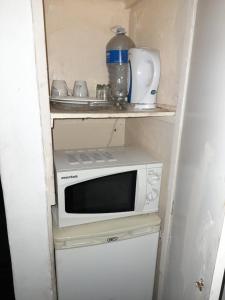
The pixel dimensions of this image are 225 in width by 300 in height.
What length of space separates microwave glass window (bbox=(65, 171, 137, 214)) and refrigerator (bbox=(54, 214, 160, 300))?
0.26 ft

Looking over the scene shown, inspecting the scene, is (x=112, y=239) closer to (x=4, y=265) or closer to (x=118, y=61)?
(x=4, y=265)

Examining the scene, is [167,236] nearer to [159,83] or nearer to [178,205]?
[178,205]

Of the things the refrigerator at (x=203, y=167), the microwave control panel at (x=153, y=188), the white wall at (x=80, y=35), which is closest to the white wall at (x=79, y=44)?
the white wall at (x=80, y=35)

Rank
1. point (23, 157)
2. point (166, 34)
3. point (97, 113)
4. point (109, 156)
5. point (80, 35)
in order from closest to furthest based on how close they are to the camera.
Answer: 1. point (23, 157)
2. point (97, 113)
3. point (166, 34)
4. point (109, 156)
5. point (80, 35)

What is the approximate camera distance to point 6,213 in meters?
0.74

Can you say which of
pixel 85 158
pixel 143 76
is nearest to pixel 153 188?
pixel 85 158

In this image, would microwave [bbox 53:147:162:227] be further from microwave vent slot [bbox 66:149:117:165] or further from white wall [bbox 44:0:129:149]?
white wall [bbox 44:0:129:149]

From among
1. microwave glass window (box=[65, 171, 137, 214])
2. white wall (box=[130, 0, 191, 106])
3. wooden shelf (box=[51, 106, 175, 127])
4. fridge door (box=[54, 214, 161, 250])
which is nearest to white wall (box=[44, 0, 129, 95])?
white wall (box=[130, 0, 191, 106])

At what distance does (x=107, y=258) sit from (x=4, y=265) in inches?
16.4

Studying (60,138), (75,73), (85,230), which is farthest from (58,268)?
(75,73)

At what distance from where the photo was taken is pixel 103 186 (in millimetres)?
942

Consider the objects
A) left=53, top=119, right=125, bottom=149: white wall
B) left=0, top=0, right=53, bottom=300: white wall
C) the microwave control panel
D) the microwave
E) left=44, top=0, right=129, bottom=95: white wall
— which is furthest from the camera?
left=53, top=119, right=125, bottom=149: white wall

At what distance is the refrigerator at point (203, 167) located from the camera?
641 millimetres

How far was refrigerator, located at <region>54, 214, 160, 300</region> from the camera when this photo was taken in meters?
0.92
